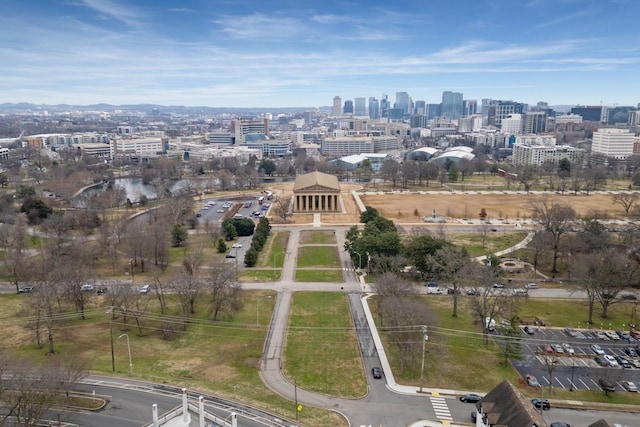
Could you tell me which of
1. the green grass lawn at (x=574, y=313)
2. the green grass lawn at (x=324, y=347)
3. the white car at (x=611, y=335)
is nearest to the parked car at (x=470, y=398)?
the green grass lawn at (x=324, y=347)

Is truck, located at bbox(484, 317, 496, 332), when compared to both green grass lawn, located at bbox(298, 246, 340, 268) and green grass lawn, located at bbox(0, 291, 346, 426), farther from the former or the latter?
green grass lawn, located at bbox(298, 246, 340, 268)

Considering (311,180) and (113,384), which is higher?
(311,180)

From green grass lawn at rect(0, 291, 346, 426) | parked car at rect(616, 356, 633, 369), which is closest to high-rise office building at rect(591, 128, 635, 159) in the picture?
parked car at rect(616, 356, 633, 369)

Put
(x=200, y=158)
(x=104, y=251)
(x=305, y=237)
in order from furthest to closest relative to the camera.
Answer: (x=200, y=158)
(x=305, y=237)
(x=104, y=251)

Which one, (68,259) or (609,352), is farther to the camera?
(68,259)

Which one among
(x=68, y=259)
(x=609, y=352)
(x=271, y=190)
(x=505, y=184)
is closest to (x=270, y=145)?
(x=271, y=190)

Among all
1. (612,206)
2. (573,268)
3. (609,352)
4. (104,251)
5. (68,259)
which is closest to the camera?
(609,352)

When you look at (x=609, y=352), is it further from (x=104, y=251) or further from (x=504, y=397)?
(x=104, y=251)
